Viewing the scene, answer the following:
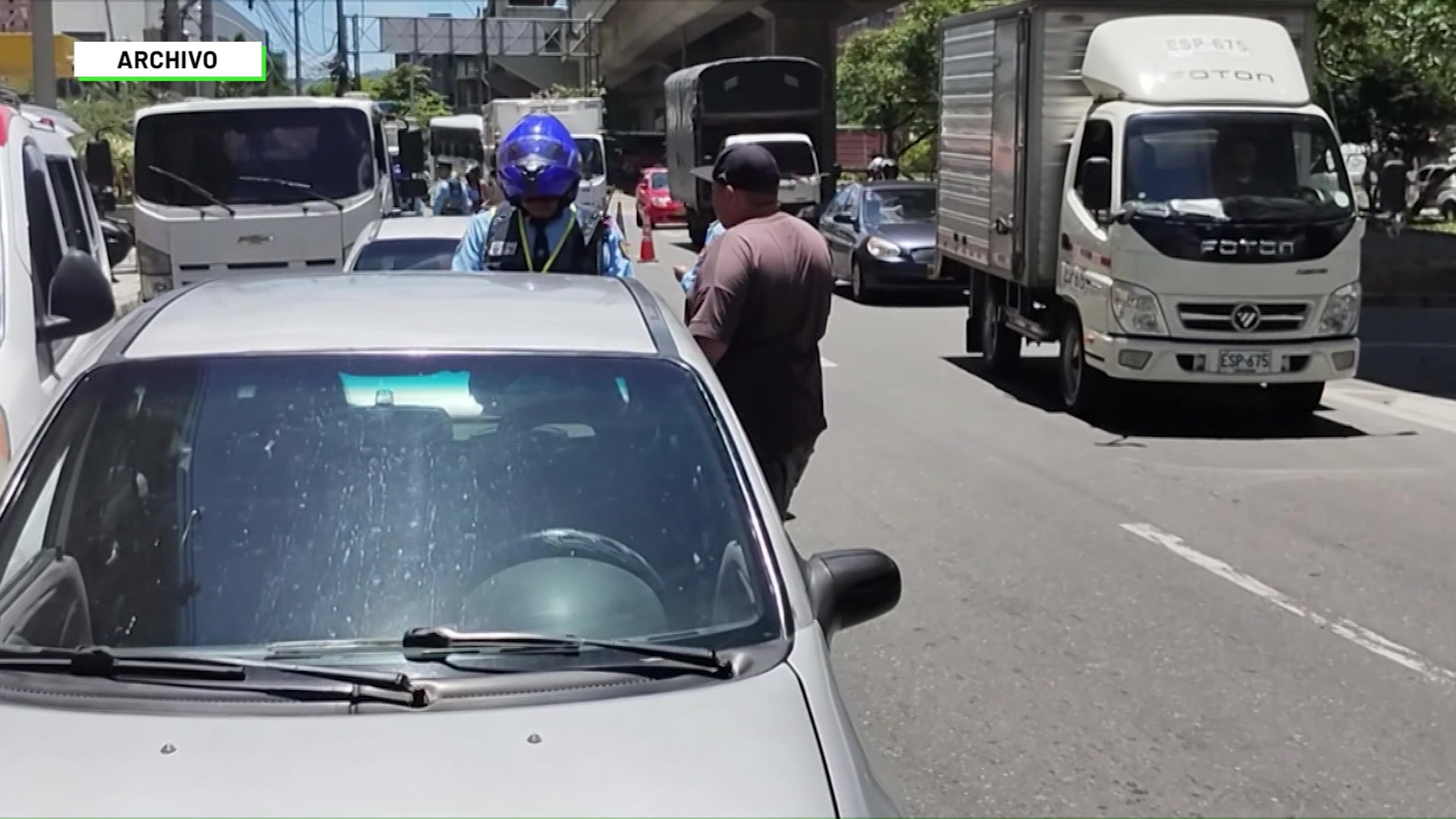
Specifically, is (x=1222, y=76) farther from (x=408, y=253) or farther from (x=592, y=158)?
(x=592, y=158)

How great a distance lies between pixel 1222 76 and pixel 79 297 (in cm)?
959

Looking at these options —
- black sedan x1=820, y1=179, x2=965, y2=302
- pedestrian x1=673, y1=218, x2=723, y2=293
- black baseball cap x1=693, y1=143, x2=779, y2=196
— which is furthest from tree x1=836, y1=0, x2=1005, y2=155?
black baseball cap x1=693, y1=143, x2=779, y2=196

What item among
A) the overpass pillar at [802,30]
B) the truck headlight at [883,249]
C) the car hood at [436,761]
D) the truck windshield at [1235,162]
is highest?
the overpass pillar at [802,30]

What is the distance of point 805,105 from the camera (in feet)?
119

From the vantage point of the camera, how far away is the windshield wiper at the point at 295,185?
15570mm

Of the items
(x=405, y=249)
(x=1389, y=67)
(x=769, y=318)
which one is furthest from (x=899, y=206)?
(x=769, y=318)

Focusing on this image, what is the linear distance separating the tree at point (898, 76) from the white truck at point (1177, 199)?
25720mm

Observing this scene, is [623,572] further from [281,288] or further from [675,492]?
[281,288]

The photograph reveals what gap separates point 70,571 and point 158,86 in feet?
139

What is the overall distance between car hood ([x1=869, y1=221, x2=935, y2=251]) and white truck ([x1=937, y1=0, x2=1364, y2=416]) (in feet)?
26.4

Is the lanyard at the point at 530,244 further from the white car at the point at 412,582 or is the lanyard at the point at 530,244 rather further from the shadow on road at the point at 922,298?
the shadow on road at the point at 922,298

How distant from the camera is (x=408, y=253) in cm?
1122

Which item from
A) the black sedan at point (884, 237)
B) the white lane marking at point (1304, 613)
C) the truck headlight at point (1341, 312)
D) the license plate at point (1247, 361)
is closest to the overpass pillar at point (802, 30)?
the black sedan at point (884, 237)

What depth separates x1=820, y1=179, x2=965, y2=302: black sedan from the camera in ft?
74.8
